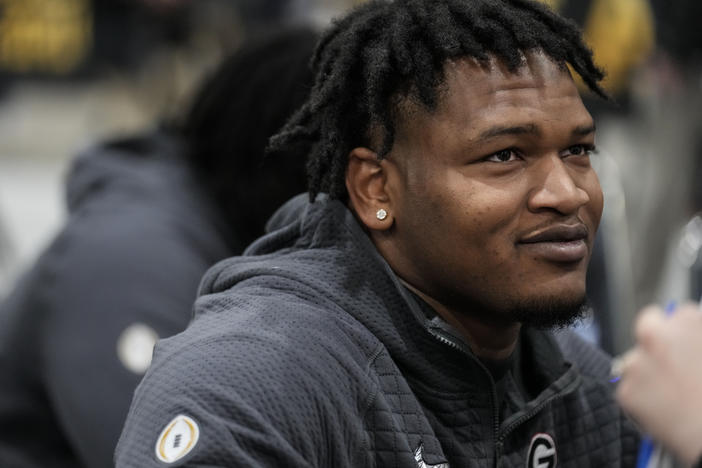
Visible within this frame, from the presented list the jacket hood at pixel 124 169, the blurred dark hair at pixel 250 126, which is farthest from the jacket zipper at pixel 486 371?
the jacket hood at pixel 124 169

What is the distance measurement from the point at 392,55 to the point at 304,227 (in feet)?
1.04

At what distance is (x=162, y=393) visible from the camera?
1.58 metres

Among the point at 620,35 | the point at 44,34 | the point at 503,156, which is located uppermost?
the point at 44,34

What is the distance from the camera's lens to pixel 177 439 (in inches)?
59.2

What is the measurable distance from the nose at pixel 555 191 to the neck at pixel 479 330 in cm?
22

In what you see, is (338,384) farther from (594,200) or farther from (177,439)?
(594,200)

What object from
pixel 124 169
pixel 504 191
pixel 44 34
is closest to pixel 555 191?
pixel 504 191

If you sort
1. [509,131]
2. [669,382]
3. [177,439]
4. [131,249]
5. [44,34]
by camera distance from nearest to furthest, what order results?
[669,382]
[177,439]
[509,131]
[131,249]
[44,34]

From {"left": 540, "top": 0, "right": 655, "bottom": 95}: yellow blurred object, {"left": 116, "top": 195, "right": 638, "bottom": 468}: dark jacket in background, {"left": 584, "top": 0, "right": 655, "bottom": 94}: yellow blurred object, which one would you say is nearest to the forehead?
{"left": 116, "top": 195, "right": 638, "bottom": 468}: dark jacket in background

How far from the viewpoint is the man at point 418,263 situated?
1.62 meters

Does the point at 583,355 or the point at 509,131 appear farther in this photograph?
the point at 583,355

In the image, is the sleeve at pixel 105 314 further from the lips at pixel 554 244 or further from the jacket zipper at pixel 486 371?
the lips at pixel 554 244

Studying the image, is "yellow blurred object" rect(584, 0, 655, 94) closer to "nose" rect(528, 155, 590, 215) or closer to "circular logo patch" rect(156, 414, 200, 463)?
"nose" rect(528, 155, 590, 215)

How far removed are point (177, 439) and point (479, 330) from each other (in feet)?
1.84
